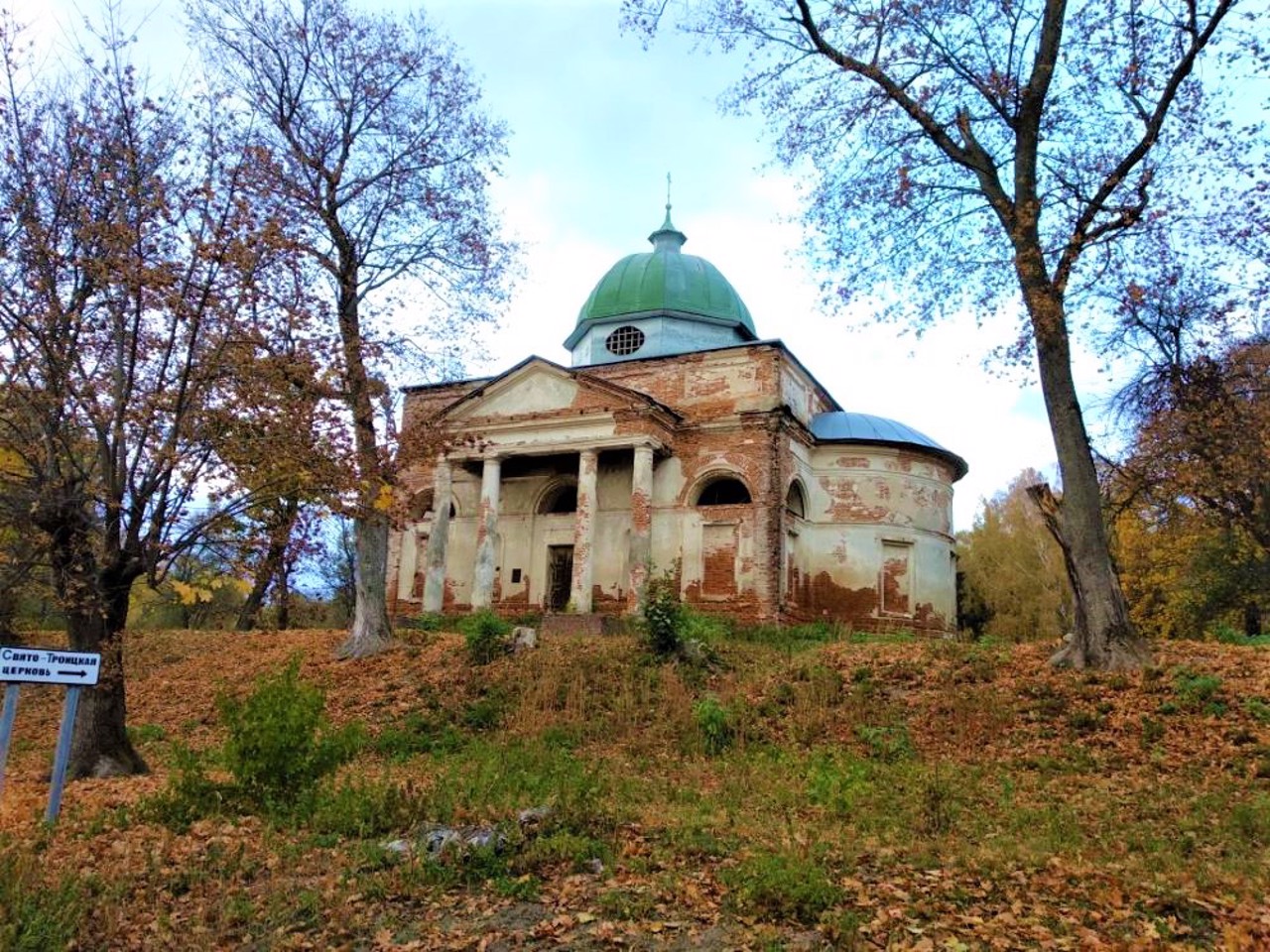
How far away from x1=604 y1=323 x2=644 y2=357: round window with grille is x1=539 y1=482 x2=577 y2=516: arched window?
458 cm

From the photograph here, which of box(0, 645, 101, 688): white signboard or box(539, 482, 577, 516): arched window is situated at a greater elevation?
box(539, 482, 577, 516): arched window

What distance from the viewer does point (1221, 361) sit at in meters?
18.1

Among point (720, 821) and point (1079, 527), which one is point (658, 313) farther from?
point (720, 821)

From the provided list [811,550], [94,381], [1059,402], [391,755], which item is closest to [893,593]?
[811,550]

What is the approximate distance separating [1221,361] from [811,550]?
971 cm

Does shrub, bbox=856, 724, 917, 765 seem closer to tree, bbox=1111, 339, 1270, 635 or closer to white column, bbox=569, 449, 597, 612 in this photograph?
tree, bbox=1111, 339, 1270, 635

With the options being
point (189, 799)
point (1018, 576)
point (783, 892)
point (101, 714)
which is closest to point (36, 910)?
point (189, 799)

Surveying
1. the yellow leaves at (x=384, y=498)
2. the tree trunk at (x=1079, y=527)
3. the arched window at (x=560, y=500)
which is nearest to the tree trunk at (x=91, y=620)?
the yellow leaves at (x=384, y=498)

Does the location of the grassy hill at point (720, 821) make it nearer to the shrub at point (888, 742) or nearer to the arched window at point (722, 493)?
the shrub at point (888, 742)

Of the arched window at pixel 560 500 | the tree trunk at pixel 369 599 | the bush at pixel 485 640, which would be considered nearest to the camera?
the bush at pixel 485 640

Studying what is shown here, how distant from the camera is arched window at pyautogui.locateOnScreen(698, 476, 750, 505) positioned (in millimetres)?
23312

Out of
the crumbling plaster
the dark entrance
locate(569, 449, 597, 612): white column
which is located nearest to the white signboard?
locate(569, 449, 597, 612): white column

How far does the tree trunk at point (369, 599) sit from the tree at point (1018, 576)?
20.4 m

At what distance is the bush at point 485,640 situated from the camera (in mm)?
15188
